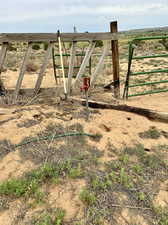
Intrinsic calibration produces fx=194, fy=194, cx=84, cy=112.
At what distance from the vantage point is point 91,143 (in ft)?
9.52

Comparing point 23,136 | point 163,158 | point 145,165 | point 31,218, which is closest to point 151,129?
point 163,158

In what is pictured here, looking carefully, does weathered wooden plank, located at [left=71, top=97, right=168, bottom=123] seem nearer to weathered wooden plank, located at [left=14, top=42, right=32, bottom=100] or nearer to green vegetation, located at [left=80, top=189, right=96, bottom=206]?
weathered wooden plank, located at [left=14, top=42, right=32, bottom=100]

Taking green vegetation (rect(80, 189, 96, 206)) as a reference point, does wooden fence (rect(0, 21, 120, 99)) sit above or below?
above

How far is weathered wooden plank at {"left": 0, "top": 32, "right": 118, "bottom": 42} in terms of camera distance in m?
4.41

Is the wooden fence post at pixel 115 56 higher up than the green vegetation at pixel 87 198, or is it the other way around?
the wooden fence post at pixel 115 56

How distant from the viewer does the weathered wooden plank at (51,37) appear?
14.5 feet

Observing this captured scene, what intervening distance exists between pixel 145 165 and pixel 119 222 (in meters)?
0.93

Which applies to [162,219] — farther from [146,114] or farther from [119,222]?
[146,114]

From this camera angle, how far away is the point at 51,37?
459cm

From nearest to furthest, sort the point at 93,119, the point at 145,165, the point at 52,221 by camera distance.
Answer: the point at 52,221 → the point at 145,165 → the point at 93,119

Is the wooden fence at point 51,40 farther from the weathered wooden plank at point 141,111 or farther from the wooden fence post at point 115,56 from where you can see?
the weathered wooden plank at point 141,111

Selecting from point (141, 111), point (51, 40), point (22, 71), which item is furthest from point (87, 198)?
point (51, 40)

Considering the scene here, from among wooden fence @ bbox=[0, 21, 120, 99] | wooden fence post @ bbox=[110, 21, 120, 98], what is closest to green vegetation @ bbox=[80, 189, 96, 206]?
wooden fence @ bbox=[0, 21, 120, 99]

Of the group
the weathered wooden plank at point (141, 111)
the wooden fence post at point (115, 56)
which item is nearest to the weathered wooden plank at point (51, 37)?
the wooden fence post at point (115, 56)
